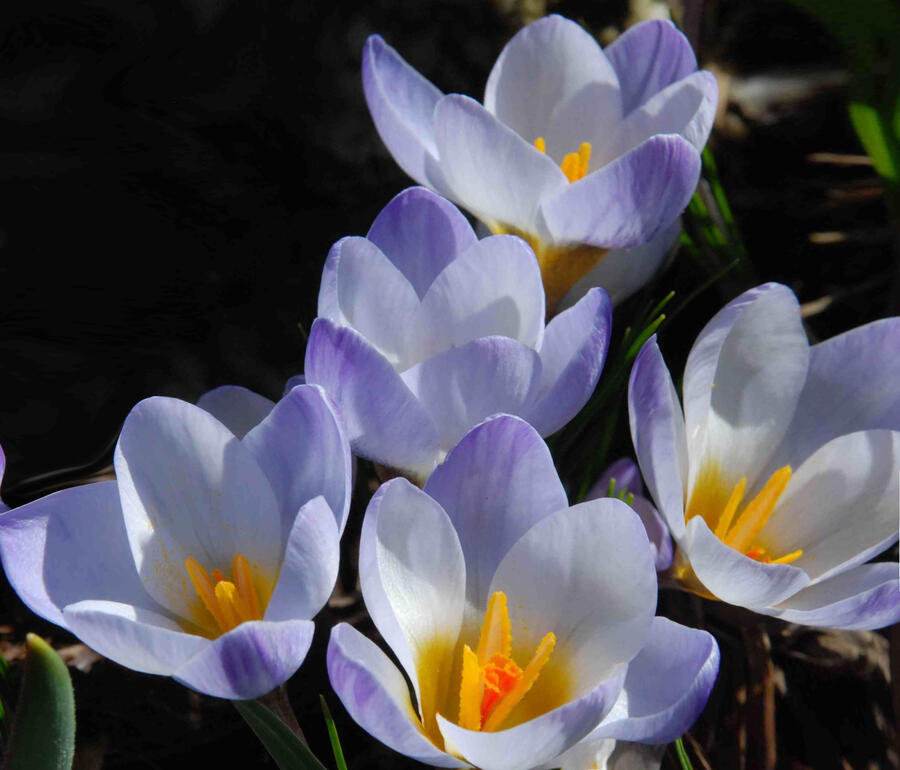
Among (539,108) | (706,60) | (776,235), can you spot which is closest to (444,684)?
(539,108)

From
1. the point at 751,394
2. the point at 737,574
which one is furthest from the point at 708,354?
the point at 737,574

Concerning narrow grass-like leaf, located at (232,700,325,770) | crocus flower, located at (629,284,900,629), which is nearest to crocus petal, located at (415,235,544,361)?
crocus flower, located at (629,284,900,629)

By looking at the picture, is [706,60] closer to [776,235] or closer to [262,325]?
[776,235]

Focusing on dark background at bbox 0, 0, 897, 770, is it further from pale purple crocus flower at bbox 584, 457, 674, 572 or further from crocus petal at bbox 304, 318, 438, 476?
crocus petal at bbox 304, 318, 438, 476

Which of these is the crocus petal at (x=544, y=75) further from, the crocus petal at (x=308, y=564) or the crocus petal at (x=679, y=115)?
the crocus petal at (x=308, y=564)

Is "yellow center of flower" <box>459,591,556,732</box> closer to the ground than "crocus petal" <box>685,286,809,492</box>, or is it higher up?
closer to the ground

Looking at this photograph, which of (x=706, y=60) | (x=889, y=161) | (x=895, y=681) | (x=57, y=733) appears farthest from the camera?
(x=706, y=60)

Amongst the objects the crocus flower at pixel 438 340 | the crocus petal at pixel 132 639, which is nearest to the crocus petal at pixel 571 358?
the crocus flower at pixel 438 340
